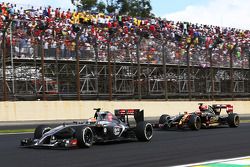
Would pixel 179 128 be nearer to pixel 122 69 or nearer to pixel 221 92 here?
pixel 122 69

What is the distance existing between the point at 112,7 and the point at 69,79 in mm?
40528

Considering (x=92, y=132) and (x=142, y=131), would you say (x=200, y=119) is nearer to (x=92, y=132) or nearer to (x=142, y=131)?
(x=142, y=131)

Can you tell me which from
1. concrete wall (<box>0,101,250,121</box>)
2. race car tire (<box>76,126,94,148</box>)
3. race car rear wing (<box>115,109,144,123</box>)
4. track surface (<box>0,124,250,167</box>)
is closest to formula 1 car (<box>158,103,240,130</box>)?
race car rear wing (<box>115,109,144,123</box>)

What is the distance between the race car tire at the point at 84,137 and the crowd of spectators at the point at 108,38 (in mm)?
11970

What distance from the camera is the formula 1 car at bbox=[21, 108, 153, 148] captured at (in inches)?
456

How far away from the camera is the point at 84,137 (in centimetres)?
1168

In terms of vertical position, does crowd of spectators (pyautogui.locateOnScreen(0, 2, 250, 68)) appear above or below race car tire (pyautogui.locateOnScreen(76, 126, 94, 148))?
above

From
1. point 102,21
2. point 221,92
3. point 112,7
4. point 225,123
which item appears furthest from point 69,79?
point 112,7

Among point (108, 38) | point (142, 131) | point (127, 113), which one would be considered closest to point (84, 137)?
point (142, 131)

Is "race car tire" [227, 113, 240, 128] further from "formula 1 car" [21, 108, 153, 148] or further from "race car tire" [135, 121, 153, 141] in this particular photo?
"race car tire" [135, 121, 153, 141]

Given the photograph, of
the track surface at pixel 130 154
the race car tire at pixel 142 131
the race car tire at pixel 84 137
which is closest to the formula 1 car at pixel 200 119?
the track surface at pixel 130 154

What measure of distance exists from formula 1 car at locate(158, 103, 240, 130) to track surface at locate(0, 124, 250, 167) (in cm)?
400

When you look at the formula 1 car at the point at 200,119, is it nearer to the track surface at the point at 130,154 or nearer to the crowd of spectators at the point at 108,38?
the track surface at the point at 130,154

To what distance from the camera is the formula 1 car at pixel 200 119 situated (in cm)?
1794
